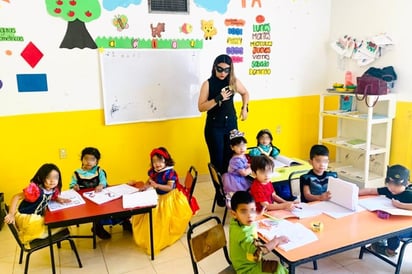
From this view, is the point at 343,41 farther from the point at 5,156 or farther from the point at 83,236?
the point at 5,156

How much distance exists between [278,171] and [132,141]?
190 centimetres

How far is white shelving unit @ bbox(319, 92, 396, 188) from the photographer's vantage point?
446 cm

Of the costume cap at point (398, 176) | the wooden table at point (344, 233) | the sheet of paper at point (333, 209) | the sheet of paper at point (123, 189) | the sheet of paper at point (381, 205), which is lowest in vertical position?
the sheet of paper at point (123, 189)

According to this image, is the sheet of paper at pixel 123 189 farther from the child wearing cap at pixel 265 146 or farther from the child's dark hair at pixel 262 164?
the child wearing cap at pixel 265 146

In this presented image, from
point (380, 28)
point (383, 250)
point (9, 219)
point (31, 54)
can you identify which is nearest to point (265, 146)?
Result: point (383, 250)

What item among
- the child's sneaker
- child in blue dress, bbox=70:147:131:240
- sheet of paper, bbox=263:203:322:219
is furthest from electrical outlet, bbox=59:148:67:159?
the child's sneaker

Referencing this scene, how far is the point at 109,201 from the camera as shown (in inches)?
115

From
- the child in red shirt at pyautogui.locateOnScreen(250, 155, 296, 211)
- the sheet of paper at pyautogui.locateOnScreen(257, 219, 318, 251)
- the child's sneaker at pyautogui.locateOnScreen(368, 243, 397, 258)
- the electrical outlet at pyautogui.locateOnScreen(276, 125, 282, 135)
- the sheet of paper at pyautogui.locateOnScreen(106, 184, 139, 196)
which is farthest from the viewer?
the electrical outlet at pyautogui.locateOnScreen(276, 125, 282, 135)

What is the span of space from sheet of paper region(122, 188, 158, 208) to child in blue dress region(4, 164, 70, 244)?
0.47 meters

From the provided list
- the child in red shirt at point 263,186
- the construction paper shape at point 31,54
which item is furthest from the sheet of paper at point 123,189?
the construction paper shape at point 31,54

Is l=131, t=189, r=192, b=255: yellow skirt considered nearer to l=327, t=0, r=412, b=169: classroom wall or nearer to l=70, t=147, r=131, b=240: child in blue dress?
l=70, t=147, r=131, b=240: child in blue dress

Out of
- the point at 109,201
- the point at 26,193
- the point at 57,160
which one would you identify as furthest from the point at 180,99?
the point at 26,193

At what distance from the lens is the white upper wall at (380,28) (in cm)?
436

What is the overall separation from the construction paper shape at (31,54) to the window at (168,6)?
4.36 ft
